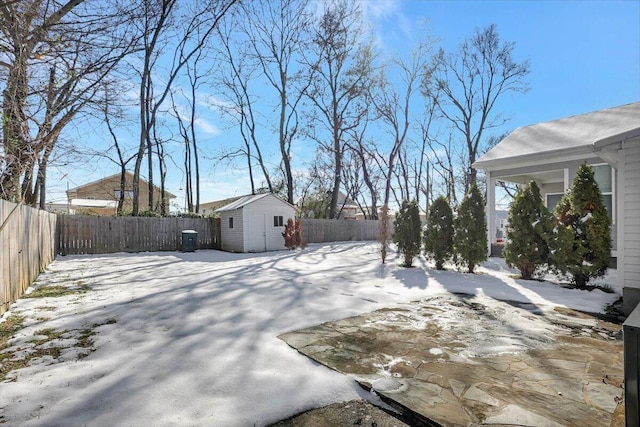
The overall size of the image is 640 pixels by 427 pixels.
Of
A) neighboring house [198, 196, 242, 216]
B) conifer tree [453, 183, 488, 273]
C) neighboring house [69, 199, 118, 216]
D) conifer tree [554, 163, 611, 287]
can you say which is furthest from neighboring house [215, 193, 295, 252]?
neighboring house [69, 199, 118, 216]

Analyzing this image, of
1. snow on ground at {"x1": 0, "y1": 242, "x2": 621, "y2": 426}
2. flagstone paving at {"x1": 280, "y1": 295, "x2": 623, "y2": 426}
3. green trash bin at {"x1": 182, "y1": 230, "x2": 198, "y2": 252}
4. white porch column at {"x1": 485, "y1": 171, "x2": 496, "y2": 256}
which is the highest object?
white porch column at {"x1": 485, "y1": 171, "x2": 496, "y2": 256}

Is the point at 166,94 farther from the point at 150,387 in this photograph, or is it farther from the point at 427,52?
the point at 150,387

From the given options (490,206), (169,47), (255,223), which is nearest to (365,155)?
(255,223)

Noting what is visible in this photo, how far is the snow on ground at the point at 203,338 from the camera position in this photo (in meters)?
2.00

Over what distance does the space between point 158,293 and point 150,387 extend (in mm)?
3393

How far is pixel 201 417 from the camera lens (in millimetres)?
1884

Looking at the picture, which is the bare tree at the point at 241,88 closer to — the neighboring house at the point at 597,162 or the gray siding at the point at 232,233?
the gray siding at the point at 232,233

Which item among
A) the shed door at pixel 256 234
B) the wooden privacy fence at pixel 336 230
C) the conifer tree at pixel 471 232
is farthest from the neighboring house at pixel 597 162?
the wooden privacy fence at pixel 336 230

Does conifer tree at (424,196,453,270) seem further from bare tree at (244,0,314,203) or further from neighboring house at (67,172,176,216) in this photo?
neighboring house at (67,172,176,216)

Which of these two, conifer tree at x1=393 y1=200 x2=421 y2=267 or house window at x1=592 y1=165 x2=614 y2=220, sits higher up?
house window at x1=592 y1=165 x2=614 y2=220

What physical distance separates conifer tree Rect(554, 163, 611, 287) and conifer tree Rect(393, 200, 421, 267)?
310 cm

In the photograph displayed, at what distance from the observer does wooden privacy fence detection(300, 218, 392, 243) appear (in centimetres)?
1809

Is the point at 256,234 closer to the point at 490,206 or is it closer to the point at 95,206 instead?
the point at 490,206

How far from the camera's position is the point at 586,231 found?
5488 mm
